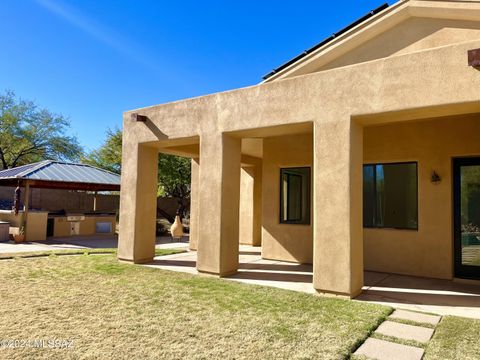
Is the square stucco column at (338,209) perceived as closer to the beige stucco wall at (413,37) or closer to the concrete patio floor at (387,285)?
the concrete patio floor at (387,285)

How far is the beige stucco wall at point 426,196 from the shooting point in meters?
7.99

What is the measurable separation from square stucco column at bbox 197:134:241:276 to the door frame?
532cm

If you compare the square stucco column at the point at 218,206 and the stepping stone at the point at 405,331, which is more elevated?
the square stucco column at the point at 218,206

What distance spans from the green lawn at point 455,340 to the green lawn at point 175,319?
81 centimetres

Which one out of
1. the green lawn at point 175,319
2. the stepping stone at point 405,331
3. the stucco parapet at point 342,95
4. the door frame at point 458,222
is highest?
the stucco parapet at point 342,95

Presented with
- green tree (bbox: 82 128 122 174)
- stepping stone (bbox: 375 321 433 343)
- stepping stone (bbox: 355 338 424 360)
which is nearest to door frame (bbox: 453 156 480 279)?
stepping stone (bbox: 375 321 433 343)

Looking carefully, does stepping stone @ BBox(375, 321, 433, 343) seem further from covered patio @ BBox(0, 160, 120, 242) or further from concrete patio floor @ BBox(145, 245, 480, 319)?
covered patio @ BBox(0, 160, 120, 242)

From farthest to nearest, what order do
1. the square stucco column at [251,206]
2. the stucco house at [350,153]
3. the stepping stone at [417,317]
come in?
the square stucco column at [251,206]
the stucco house at [350,153]
the stepping stone at [417,317]

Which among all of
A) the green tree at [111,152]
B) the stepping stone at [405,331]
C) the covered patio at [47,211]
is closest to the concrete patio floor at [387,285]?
the stepping stone at [405,331]

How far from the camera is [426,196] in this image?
8.32m

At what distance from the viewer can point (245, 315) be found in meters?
5.39

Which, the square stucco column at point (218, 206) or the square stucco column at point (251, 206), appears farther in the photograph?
the square stucco column at point (251, 206)

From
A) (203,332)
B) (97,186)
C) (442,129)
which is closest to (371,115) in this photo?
(442,129)

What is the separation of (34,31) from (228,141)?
834 inches
